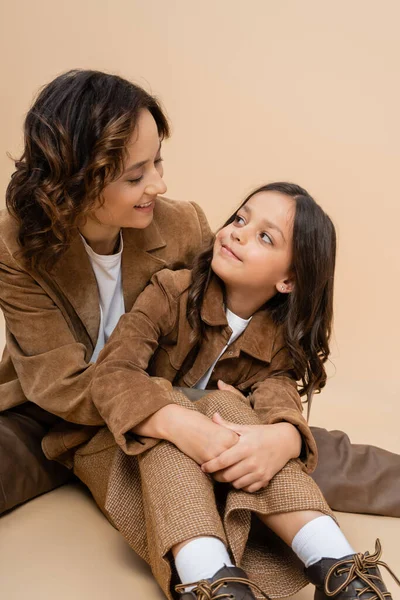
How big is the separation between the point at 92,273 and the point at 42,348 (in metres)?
0.25

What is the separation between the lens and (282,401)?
6.74ft

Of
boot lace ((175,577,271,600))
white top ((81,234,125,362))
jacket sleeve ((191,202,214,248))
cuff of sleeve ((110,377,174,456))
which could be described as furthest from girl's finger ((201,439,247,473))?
jacket sleeve ((191,202,214,248))

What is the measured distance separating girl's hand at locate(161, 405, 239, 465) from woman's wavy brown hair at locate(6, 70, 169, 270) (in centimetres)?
57

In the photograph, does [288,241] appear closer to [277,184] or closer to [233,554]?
[277,184]

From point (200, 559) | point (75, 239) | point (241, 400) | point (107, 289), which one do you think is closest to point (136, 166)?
point (75, 239)

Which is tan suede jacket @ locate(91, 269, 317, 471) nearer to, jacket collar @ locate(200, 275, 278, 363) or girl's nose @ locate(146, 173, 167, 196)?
jacket collar @ locate(200, 275, 278, 363)

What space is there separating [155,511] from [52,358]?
0.54 m

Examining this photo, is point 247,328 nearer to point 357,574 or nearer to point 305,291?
point 305,291

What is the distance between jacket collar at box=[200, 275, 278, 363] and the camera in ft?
7.08

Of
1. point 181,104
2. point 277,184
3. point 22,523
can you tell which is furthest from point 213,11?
point 22,523

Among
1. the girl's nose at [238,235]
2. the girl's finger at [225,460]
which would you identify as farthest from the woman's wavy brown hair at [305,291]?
the girl's finger at [225,460]

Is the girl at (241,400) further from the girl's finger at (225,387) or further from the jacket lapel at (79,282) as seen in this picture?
the jacket lapel at (79,282)

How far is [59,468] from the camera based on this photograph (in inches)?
94.7

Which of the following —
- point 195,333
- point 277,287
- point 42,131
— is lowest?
point 195,333
